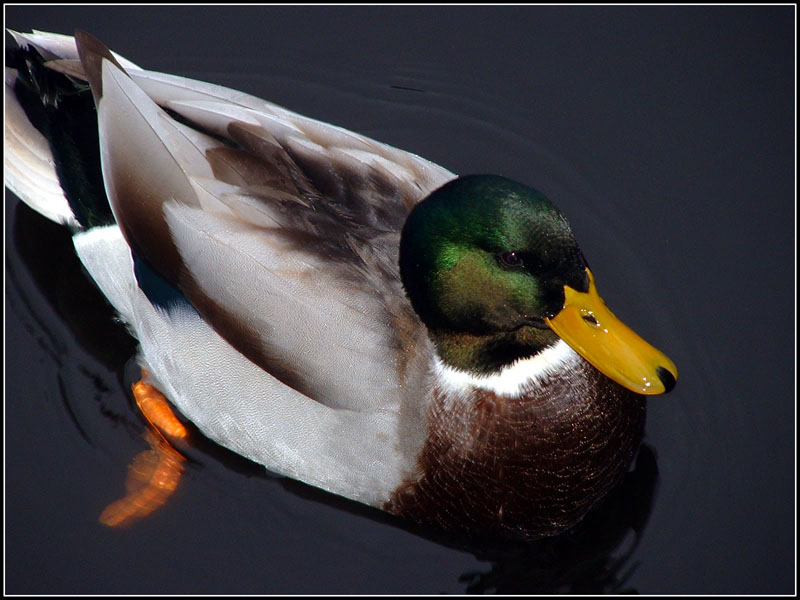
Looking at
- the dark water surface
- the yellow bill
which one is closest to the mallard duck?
the yellow bill

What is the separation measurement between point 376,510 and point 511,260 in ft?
4.07

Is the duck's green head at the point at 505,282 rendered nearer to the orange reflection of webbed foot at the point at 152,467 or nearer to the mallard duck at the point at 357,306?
the mallard duck at the point at 357,306

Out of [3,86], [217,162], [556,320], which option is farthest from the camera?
[3,86]

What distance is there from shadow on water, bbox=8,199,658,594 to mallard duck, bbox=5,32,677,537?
5.4 inches

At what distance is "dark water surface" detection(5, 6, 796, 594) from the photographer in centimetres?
351

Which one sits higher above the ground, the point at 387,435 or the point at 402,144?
the point at 402,144

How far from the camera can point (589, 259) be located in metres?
4.22

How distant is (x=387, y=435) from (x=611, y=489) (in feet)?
3.37

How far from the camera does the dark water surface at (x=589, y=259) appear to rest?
3510mm

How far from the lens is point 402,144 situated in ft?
15.3

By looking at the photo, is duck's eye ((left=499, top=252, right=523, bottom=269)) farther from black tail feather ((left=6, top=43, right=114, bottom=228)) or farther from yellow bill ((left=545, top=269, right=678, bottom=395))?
black tail feather ((left=6, top=43, right=114, bottom=228))

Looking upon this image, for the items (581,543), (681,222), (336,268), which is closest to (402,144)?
(681,222)

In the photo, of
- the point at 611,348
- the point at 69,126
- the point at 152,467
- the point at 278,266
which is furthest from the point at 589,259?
the point at 69,126

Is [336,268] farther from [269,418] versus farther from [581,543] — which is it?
[581,543]
